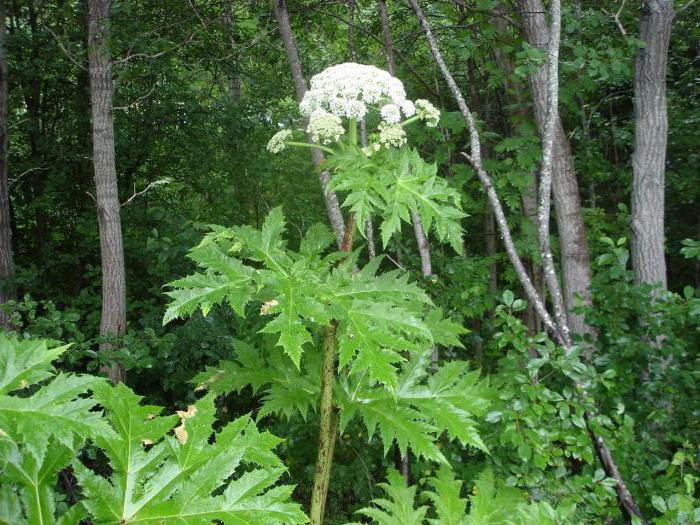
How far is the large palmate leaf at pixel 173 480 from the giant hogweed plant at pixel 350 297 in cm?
34

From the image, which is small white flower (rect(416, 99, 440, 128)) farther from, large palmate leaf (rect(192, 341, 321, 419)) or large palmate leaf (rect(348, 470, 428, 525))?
large palmate leaf (rect(348, 470, 428, 525))

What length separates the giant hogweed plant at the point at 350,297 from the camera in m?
1.75

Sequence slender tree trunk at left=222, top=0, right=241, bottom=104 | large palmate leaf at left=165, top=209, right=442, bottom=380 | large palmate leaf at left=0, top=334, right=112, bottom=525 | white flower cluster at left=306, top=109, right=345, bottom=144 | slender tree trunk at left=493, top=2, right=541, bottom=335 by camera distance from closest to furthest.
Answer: large palmate leaf at left=0, top=334, right=112, bottom=525
large palmate leaf at left=165, top=209, right=442, bottom=380
white flower cluster at left=306, top=109, right=345, bottom=144
slender tree trunk at left=493, top=2, right=541, bottom=335
slender tree trunk at left=222, top=0, right=241, bottom=104

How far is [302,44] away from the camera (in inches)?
255

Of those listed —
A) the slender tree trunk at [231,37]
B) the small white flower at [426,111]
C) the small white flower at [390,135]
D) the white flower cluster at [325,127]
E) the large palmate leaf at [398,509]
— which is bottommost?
the large palmate leaf at [398,509]

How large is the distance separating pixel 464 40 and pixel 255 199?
4.05 m

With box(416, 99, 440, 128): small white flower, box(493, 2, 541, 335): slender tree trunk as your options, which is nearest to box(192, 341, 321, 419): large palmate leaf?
box(416, 99, 440, 128): small white flower

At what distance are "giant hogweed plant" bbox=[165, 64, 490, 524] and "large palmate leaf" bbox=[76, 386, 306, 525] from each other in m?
0.34

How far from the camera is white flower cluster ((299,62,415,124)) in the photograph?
83.5 inches

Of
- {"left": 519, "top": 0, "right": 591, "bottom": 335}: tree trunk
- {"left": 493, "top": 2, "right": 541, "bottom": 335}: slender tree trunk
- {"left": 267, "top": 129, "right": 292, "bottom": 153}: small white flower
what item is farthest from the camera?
{"left": 493, "top": 2, "right": 541, "bottom": 335}: slender tree trunk

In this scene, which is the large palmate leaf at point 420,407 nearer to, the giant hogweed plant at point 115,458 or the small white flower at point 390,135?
the giant hogweed plant at point 115,458

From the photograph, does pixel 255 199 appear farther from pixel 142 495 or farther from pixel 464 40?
pixel 142 495

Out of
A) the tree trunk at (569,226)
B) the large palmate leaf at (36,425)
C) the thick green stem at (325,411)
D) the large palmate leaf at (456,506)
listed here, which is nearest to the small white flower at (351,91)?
the thick green stem at (325,411)

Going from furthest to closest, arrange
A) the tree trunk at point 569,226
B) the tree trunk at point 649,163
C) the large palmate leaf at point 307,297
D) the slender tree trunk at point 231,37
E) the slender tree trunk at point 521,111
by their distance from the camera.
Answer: the slender tree trunk at point 231,37
the slender tree trunk at point 521,111
the tree trunk at point 569,226
the tree trunk at point 649,163
the large palmate leaf at point 307,297
